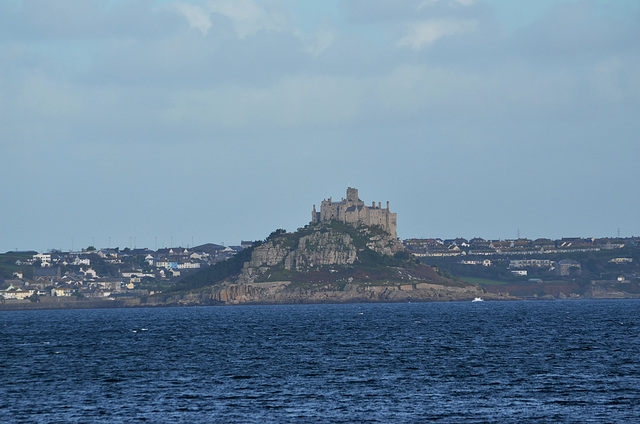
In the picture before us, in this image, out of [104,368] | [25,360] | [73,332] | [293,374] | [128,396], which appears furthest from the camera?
[73,332]

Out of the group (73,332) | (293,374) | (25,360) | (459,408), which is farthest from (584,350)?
(73,332)

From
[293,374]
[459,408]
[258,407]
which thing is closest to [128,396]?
[258,407]

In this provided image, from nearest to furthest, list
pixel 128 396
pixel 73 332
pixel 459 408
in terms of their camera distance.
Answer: pixel 459 408, pixel 128 396, pixel 73 332

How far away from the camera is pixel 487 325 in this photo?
13000 centimetres

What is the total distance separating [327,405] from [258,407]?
12.8ft

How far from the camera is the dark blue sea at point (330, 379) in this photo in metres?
47.8

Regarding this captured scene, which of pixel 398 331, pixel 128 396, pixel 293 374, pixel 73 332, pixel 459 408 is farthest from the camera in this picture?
pixel 73 332

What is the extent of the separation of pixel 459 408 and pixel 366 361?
26.1 m

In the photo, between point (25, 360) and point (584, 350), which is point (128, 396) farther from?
point (584, 350)

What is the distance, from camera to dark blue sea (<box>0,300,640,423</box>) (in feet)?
157

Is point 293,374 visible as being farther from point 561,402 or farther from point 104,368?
point 561,402

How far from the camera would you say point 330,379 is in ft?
205

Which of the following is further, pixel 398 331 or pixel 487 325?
pixel 487 325

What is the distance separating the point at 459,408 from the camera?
48875 mm
